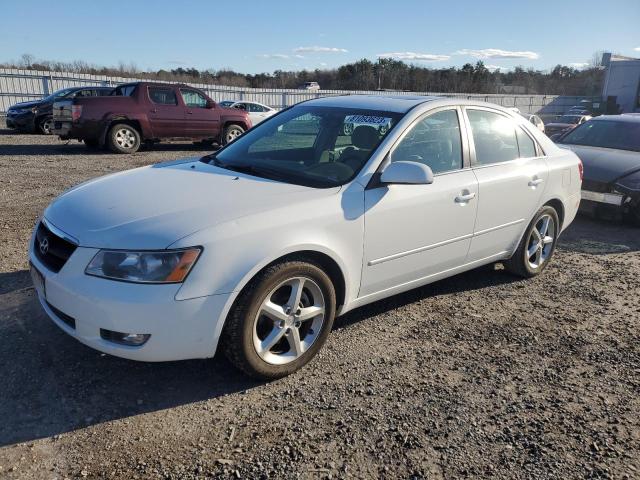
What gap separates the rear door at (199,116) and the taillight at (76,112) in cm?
261

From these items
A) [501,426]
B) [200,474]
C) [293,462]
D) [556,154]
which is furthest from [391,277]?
[556,154]

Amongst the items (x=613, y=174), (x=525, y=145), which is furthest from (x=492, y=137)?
(x=613, y=174)

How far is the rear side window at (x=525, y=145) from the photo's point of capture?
4.86 m

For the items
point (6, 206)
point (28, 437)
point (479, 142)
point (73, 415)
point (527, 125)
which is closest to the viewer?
point (28, 437)

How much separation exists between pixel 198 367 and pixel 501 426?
1.85 metres

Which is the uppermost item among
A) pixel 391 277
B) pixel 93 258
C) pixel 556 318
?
pixel 93 258

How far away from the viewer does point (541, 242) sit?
525cm

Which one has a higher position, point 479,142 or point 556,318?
point 479,142

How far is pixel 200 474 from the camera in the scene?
2.47 meters

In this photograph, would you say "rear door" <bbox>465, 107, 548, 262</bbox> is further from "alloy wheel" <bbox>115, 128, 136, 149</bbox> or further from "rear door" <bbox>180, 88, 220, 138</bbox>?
"rear door" <bbox>180, 88, 220, 138</bbox>

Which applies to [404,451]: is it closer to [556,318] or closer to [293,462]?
[293,462]

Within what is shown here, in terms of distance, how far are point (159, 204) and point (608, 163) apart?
688 cm

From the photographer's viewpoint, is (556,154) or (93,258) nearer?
(93,258)

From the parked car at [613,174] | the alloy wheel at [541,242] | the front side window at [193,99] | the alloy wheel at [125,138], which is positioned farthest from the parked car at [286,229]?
the front side window at [193,99]
